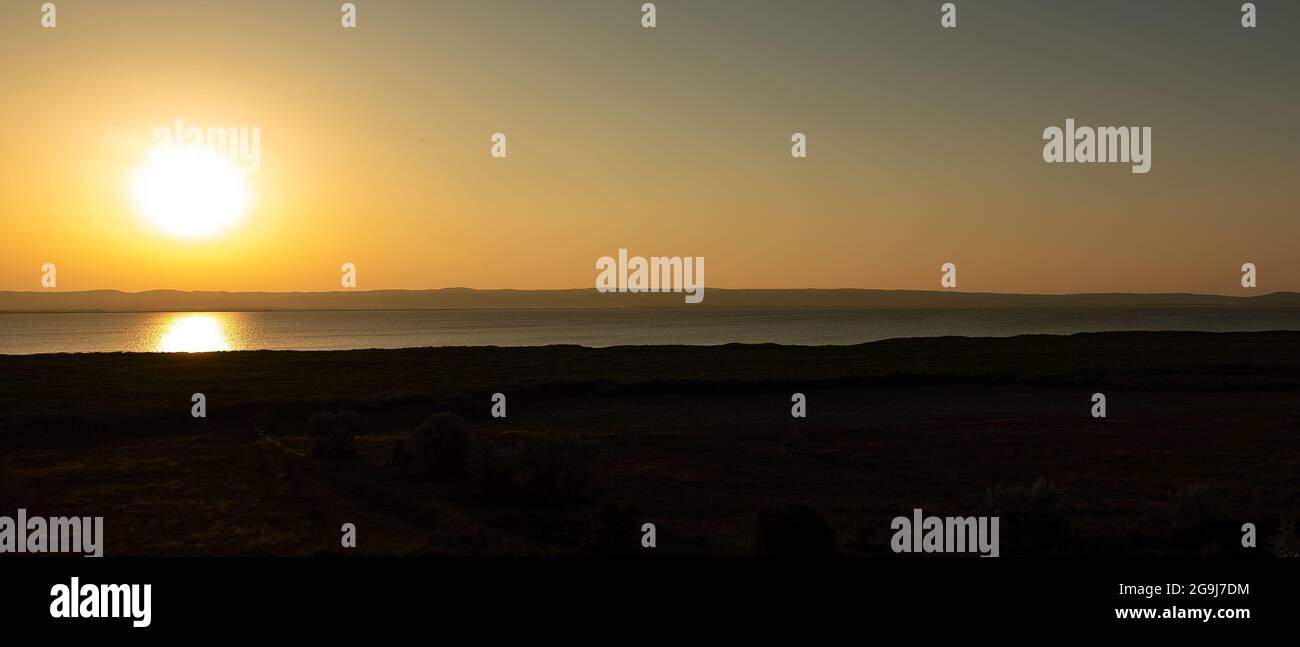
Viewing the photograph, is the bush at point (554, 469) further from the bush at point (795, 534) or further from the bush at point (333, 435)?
the bush at point (333, 435)

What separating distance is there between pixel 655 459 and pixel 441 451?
229 inches

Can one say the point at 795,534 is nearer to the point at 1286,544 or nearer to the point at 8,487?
the point at 1286,544

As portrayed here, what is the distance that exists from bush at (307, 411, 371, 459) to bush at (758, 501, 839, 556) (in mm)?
14343

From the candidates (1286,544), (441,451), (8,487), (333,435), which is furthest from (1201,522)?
(8,487)

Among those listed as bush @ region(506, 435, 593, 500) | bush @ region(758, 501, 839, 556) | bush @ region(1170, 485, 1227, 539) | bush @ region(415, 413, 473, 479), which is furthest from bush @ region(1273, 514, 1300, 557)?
bush @ region(415, 413, 473, 479)

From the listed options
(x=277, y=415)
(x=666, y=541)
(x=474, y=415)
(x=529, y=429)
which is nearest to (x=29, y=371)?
(x=277, y=415)

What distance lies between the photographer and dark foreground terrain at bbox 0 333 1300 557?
46.1 ft

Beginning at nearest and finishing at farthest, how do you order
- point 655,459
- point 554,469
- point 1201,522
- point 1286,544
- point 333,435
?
point 1286,544
point 1201,522
point 554,469
point 655,459
point 333,435

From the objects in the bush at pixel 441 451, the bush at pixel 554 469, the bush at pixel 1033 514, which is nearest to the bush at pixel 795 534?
the bush at pixel 1033 514

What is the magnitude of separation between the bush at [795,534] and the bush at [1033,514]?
12.6 ft

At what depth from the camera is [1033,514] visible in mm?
13992

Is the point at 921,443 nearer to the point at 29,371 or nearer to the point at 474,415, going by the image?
the point at 474,415
